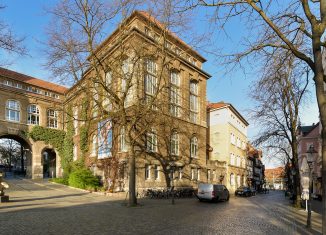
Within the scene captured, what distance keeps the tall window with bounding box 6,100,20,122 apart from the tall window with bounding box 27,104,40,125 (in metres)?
1.87

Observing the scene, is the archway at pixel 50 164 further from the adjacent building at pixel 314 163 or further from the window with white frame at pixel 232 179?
the adjacent building at pixel 314 163

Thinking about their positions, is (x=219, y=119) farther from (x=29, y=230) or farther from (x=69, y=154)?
(x=29, y=230)

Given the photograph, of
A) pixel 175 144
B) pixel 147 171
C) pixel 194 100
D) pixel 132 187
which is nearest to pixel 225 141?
pixel 194 100

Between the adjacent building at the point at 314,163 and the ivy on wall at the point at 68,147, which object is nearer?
the adjacent building at the point at 314,163

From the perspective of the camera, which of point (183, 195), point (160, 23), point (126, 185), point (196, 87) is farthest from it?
point (196, 87)

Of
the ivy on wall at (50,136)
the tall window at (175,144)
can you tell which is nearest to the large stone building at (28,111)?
the ivy on wall at (50,136)

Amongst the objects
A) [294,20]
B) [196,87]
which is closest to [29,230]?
[294,20]

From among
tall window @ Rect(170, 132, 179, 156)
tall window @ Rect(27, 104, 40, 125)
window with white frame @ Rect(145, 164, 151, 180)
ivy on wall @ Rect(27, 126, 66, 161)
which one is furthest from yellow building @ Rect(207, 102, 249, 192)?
tall window @ Rect(27, 104, 40, 125)

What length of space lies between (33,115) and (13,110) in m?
3.54

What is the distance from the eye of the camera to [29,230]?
10.5m

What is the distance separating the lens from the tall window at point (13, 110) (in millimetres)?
45594

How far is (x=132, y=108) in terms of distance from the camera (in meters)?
22.5

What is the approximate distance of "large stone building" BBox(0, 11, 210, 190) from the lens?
21.5 meters

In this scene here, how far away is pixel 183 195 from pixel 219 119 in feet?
82.4
